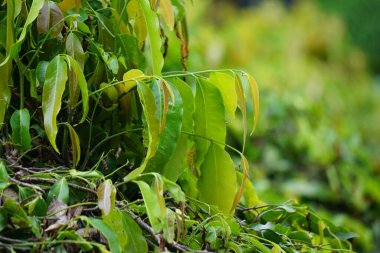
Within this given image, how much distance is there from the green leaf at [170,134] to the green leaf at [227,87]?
13 centimetres

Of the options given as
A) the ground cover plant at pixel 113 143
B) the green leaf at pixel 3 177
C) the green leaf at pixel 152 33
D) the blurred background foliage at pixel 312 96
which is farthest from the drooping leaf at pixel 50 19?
the blurred background foliage at pixel 312 96

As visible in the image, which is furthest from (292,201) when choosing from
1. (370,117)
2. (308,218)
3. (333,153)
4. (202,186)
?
(370,117)

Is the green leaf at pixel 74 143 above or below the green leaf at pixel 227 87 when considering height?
below

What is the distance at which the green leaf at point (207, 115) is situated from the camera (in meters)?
1.19

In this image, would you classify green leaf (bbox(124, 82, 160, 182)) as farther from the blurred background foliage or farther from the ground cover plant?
the blurred background foliage

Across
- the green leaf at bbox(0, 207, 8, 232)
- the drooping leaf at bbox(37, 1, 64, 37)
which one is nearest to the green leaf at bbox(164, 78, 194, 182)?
the drooping leaf at bbox(37, 1, 64, 37)

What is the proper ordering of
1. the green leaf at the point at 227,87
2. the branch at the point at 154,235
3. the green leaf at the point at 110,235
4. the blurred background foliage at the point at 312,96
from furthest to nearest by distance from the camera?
1. the blurred background foliage at the point at 312,96
2. the green leaf at the point at 227,87
3. the branch at the point at 154,235
4. the green leaf at the point at 110,235

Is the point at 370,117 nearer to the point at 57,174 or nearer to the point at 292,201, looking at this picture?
the point at 292,201

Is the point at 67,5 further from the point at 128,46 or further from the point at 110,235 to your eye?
the point at 110,235

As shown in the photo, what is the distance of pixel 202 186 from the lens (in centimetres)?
127

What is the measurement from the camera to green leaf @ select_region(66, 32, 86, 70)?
3.67 ft

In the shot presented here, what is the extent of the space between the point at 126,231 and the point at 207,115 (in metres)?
0.31

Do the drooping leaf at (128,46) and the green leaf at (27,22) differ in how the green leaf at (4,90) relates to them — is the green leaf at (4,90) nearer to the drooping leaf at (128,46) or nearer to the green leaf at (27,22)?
the green leaf at (27,22)

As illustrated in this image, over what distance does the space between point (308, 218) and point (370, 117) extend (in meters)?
5.26
